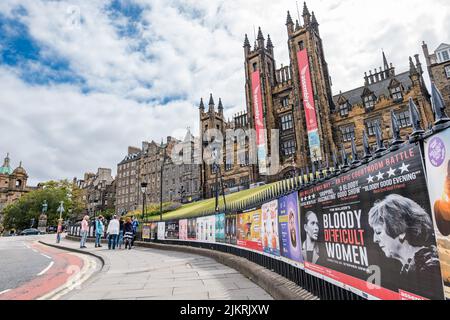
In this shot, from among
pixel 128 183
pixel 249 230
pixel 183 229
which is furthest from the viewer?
pixel 128 183

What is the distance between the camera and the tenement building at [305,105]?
33094mm

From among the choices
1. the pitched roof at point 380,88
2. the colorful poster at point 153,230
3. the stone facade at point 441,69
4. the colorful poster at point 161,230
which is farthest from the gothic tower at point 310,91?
the colorful poster at point 161,230

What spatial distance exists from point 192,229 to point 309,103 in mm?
28936

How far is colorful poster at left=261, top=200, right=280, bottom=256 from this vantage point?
17.6 ft

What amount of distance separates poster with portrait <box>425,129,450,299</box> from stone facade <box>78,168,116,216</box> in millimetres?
87995

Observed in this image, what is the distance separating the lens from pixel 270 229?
5.69m

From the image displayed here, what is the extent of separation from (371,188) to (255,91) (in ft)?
143

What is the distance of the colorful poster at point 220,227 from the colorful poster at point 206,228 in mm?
321

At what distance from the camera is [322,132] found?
116 ft

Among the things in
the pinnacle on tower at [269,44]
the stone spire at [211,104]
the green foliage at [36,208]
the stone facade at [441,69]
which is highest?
the pinnacle on tower at [269,44]

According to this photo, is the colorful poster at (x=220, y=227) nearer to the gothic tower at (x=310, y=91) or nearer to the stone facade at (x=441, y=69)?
the gothic tower at (x=310, y=91)

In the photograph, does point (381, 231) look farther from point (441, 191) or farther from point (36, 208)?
point (36, 208)

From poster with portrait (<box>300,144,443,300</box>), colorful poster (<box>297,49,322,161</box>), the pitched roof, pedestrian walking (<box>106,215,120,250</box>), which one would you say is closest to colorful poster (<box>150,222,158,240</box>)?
pedestrian walking (<box>106,215,120,250</box>)

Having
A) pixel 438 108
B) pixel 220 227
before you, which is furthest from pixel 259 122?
pixel 438 108
